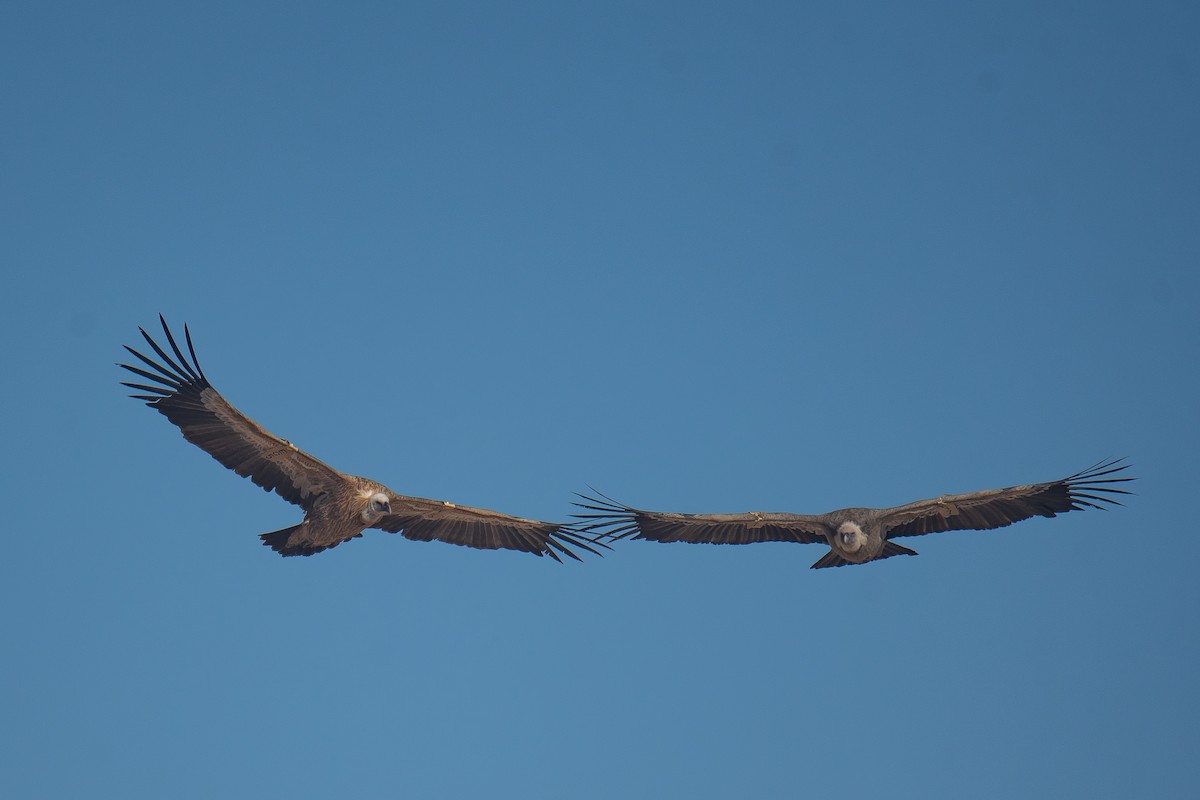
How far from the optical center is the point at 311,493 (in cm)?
2378

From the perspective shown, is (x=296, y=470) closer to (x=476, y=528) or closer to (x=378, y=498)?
(x=378, y=498)

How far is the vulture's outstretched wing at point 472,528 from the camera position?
24828 mm

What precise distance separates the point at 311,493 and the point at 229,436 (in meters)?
1.73

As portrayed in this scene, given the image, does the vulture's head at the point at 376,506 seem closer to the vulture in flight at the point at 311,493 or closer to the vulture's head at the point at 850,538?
the vulture in flight at the point at 311,493

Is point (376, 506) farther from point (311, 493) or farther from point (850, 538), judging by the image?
point (850, 538)

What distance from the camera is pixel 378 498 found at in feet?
77.9

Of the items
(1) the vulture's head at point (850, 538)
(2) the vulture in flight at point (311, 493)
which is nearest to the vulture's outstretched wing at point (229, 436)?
(2) the vulture in flight at point (311, 493)

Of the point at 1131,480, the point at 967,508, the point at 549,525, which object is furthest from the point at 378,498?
the point at 1131,480

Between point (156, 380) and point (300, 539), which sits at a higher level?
point (156, 380)

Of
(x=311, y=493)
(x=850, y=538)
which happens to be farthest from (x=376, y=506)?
(x=850, y=538)

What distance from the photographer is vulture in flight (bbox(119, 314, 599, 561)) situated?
73.6ft

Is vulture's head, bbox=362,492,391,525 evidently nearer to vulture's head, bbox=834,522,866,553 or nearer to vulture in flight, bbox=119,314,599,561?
vulture in flight, bbox=119,314,599,561

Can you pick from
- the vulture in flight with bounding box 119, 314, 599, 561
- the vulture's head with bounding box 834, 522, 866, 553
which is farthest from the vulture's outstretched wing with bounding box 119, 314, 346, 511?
the vulture's head with bounding box 834, 522, 866, 553

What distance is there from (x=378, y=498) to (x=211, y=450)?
2.81 metres
